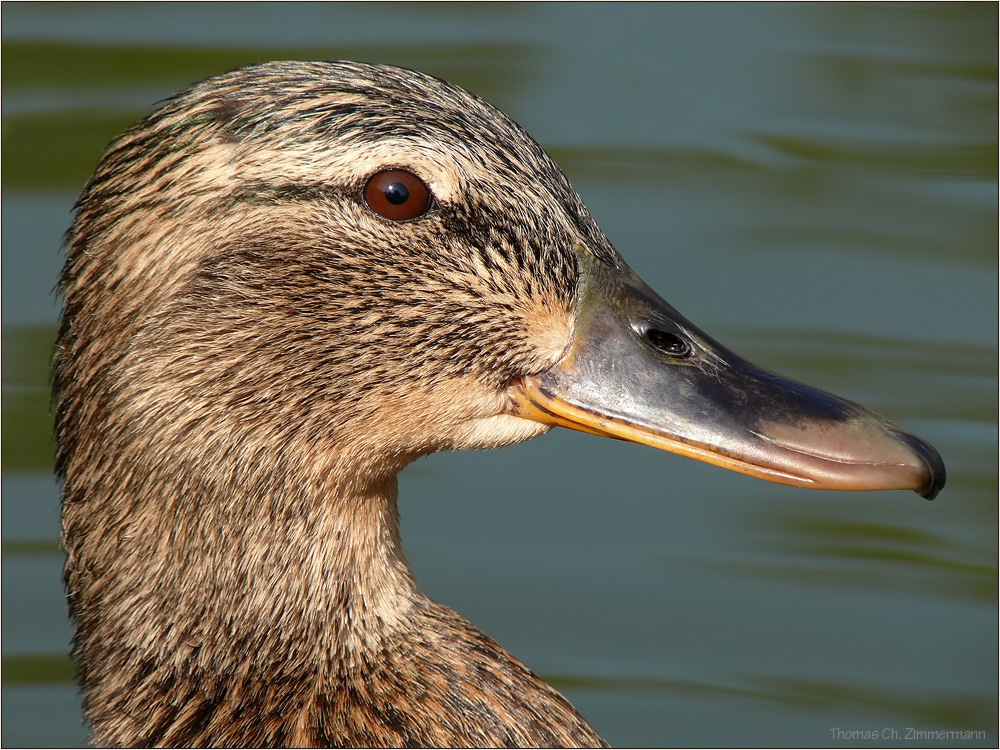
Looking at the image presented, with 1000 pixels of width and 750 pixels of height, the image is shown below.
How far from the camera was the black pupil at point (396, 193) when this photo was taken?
3.77 meters

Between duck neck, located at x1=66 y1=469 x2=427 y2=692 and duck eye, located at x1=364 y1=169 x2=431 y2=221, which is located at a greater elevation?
duck eye, located at x1=364 y1=169 x2=431 y2=221

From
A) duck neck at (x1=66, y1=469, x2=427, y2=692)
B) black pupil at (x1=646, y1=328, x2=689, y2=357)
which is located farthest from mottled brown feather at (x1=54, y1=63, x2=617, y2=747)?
black pupil at (x1=646, y1=328, x2=689, y2=357)

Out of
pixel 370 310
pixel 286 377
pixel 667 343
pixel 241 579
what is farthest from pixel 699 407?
pixel 241 579

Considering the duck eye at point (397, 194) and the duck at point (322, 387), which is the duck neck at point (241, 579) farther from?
the duck eye at point (397, 194)

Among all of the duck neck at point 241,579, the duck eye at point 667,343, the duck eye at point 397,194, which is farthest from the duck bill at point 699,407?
the duck neck at point 241,579

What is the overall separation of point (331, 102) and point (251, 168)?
0.27 meters

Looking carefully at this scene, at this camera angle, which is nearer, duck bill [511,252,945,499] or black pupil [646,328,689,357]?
duck bill [511,252,945,499]

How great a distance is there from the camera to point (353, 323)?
12.7 ft

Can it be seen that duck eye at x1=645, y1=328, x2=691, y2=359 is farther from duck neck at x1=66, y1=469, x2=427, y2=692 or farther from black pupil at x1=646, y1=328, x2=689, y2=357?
duck neck at x1=66, y1=469, x2=427, y2=692

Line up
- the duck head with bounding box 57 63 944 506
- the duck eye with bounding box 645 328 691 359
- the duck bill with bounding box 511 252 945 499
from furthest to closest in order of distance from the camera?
the duck eye with bounding box 645 328 691 359, the duck bill with bounding box 511 252 945 499, the duck head with bounding box 57 63 944 506

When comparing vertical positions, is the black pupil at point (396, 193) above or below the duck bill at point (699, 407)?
above

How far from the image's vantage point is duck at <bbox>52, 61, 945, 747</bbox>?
149 inches

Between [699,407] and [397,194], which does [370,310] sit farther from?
[699,407]

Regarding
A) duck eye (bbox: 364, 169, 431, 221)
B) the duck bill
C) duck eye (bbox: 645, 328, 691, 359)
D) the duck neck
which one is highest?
duck eye (bbox: 364, 169, 431, 221)
